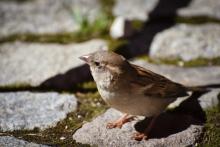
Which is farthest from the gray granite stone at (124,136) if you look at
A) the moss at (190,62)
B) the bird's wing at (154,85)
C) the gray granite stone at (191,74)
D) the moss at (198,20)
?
the moss at (198,20)

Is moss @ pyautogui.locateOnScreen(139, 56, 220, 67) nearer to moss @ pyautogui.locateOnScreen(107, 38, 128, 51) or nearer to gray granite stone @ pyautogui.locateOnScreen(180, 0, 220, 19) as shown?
moss @ pyautogui.locateOnScreen(107, 38, 128, 51)

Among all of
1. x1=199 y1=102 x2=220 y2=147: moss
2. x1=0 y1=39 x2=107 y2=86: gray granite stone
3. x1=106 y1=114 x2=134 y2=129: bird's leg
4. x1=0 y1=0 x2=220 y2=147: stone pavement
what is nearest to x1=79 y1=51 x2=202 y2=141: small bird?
x1=106 y1=114 x2=134 y2=129: bird's leg

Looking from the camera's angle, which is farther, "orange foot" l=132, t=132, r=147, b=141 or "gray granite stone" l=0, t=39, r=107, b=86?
"gray granite stone" l=0, t=39, r=107, b=86

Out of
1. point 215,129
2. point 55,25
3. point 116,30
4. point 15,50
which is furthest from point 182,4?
point 215,129

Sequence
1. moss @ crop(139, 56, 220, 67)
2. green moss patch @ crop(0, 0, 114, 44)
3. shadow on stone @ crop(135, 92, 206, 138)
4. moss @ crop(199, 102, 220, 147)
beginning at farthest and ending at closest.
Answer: green moss patch @ crop(0, 0, 114, 44) < moss @ crop(139, 56, 220, 67) < shadow on stone @ crop(135, 92, 206, 138) < moss @ crop(199, 102, 220, 147)

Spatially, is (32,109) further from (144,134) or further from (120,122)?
(144,134)

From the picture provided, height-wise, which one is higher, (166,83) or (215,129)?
(166,83)

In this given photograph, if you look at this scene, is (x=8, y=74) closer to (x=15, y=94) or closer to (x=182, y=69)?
(x=15, y=94)

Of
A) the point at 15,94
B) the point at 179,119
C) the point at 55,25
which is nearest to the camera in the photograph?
the point at 179,119
